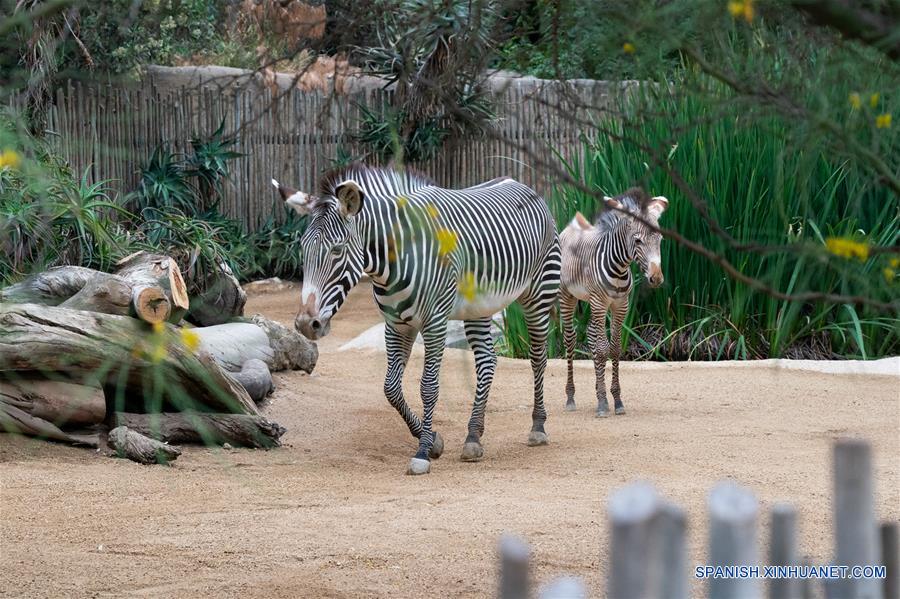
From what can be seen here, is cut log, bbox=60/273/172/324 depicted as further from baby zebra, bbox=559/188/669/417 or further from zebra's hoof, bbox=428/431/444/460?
baby zebra, bbox=559/188/669/417

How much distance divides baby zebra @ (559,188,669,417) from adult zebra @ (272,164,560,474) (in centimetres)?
77

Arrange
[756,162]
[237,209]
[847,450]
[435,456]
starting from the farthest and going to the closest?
[237,209]
[756,162]
[435,456]
[847,450]

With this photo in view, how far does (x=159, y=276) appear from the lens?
283 inches

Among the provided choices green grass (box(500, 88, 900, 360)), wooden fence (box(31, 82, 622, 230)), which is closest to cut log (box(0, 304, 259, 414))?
green grass (box(500, 88, 900, 360))

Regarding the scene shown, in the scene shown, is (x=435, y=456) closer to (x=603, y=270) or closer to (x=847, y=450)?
(x=603, y=270)

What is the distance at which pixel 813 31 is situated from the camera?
2.41 metres

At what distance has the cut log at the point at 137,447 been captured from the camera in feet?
20.5

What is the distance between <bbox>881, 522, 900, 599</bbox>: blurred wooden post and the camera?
201cm

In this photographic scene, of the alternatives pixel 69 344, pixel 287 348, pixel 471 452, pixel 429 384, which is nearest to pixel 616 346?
pixel 471 452

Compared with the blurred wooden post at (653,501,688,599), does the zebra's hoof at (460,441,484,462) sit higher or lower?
lower

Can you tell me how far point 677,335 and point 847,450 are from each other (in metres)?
9.35

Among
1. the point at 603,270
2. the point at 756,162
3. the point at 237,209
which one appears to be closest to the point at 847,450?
the point at 603,270

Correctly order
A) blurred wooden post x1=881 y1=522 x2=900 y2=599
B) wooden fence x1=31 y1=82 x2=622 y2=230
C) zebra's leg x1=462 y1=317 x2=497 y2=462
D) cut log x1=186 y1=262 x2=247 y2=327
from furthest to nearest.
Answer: wooden fence x1=31 y1=82 x2=622 y2=230
cut log x1=186 y1=262 x2=247 y2=327
zebra's leg x1=462 y1=317 x2=497 y2=462
blurred wooden post x1=881 y1=522 x2=900 y2=599

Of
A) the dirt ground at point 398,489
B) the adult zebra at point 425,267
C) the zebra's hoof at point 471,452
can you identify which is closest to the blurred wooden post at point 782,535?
the dirt ground at point 398,489
